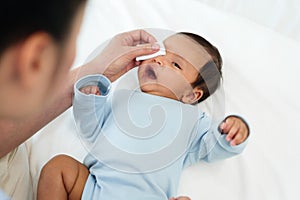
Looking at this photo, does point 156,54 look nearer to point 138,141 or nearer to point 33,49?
point 138,141

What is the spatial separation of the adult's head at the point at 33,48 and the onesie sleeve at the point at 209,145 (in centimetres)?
59

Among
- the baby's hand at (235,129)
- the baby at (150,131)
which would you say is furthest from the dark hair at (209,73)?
the baby's hand at (235,129)

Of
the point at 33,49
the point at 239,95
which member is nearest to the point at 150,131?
the point at 239,95

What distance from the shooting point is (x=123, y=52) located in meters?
0.93

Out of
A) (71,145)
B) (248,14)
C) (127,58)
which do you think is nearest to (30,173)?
(71,145)

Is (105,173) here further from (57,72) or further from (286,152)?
(57,72)

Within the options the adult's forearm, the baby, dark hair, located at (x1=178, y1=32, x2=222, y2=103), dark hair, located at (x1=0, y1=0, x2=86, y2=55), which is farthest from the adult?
dark hair, located at (x1=178, y1=32, x2=222, y2=103)

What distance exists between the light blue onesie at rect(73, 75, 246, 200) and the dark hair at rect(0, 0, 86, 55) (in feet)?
1.84

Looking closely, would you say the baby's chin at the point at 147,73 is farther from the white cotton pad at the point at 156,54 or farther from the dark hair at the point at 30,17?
the dark hair at the point at 30,17

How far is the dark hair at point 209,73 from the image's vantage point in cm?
99

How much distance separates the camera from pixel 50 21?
31 cm

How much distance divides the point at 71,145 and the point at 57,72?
61cm

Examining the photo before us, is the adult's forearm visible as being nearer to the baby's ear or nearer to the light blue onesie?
the light blue onesie

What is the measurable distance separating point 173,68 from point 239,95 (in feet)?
0.61
